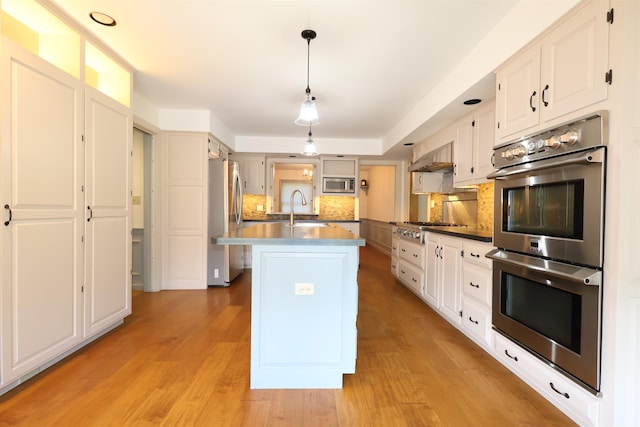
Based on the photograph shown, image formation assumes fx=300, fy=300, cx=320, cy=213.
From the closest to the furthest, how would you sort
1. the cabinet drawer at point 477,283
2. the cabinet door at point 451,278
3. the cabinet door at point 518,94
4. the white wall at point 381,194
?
1. the cabinet door at point 518,94
2. the cabinet drawer at point 477,283
3. the cabinet door at point 451,278
4. the white wall at point 381,194

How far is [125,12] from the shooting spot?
207 cm

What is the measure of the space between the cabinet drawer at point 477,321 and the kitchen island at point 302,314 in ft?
3.86

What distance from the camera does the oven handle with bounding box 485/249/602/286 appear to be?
56.0 inches

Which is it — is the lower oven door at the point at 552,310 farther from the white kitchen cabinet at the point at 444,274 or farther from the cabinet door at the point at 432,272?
the cabinet door at the point at 432,272

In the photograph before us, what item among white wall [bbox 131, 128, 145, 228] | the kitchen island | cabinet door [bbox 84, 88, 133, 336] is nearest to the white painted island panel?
the kitchen island

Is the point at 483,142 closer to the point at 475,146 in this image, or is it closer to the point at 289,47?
the point at 475,146

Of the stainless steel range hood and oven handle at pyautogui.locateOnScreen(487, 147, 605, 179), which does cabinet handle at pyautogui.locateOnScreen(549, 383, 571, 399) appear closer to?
oven handle at pyautogui.locateOnScreen(487, 147, 605, 179)

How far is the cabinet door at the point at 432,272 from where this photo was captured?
10.6 ft

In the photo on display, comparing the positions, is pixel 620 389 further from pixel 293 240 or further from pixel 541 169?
pixel 293 240

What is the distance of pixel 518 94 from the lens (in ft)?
6.59

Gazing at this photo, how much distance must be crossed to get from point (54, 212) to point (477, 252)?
314 centimetres

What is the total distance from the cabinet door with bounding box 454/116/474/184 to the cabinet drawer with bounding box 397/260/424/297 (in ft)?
3.98

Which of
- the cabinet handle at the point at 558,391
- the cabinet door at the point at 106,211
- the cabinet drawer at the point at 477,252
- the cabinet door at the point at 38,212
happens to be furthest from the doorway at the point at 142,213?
the cabinet handle at the point at 558,391

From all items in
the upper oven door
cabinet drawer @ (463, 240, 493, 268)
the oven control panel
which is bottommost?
cabinet drawer @ (463, 240, 493, 268)
